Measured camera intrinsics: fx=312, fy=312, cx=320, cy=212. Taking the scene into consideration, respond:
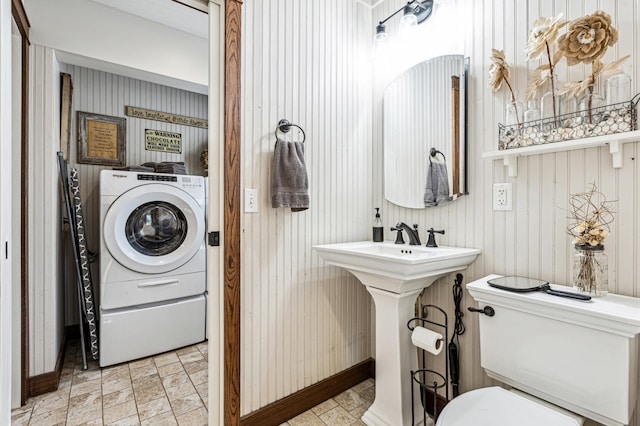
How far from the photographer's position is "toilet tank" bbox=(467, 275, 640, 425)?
95 cm

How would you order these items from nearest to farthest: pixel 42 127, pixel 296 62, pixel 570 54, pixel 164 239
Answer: pixel 570 54 < pixel 296 62 < pixel 42 127 < pixel 164 239

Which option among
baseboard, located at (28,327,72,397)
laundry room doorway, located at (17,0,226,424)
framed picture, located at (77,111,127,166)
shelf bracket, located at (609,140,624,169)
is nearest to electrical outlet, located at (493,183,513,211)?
shelf bracket, located at (609,140,624,169)

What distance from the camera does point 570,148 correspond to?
1217 mm

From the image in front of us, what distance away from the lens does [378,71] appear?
6.86 ft

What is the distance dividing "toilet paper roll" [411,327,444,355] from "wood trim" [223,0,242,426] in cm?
86

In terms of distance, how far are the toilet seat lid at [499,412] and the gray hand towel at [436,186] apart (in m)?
0.94

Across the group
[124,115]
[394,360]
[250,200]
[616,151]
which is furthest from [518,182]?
[124,115]

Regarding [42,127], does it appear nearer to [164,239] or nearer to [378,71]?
[164,239]

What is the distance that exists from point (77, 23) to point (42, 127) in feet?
2.72

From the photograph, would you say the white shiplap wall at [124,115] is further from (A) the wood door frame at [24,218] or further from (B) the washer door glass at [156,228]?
(A) the wood door frame at [24,218]

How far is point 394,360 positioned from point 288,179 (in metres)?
1.06

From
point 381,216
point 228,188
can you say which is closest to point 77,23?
point 228,188

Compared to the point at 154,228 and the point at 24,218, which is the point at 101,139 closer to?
the point at 154,228

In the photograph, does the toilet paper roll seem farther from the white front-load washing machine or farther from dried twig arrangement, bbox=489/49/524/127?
the white front-load washing machine
